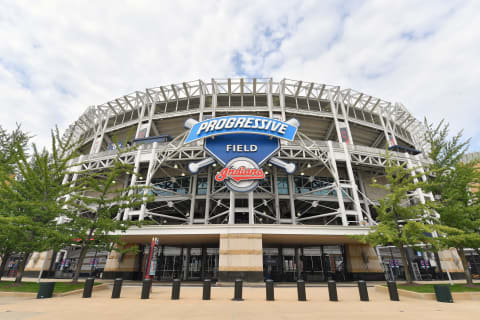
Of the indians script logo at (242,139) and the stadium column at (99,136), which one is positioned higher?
the stadium column at (99,136)

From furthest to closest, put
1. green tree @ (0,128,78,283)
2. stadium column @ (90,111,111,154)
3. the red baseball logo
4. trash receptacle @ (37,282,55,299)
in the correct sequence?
stadium column @ (90,111,111,154), the red baseball logo, green tree @ (0,128,78,283), trash receptacle @ (37,282,55,299)

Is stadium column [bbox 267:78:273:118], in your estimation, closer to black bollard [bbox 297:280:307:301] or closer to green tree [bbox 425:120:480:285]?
green tree [bbox 425:120:480:285]

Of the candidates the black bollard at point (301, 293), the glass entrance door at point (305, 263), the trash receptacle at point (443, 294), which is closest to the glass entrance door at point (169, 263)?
the glass entrance door at point (305, 263)

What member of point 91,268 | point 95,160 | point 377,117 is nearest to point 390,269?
point 377,117

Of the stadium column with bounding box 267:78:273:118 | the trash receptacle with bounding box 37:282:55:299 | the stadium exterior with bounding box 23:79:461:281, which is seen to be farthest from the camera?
the stadium column with bounding box 267:78:273:118

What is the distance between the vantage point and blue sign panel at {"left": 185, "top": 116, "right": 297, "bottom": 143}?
2253cm

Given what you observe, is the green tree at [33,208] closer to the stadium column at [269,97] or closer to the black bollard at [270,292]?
the black bollard at [270,292]

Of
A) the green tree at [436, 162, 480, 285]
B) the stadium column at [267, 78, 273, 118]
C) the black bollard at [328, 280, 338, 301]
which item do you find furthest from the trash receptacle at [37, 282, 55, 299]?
the stadium column at [267, 78, 273, 118]

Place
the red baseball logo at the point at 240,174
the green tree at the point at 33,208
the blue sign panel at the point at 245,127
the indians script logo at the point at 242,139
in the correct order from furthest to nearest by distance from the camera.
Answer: the blue sign panel at the point at 245,127 → the indians script logo at the point at 242,139 → the red baseball logo at the point at 240,174 → the green tree at the point at 33,208

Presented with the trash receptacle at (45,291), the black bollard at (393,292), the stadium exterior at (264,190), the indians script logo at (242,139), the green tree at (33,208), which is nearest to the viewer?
the black bollard at (393,292)

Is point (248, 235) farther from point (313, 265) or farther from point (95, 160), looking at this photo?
point (95, 160)

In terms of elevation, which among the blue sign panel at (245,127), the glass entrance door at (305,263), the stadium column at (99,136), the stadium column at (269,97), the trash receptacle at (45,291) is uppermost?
the stadium column at (269,97)

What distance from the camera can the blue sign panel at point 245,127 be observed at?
22531 mm

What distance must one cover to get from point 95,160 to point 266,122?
2081cm
